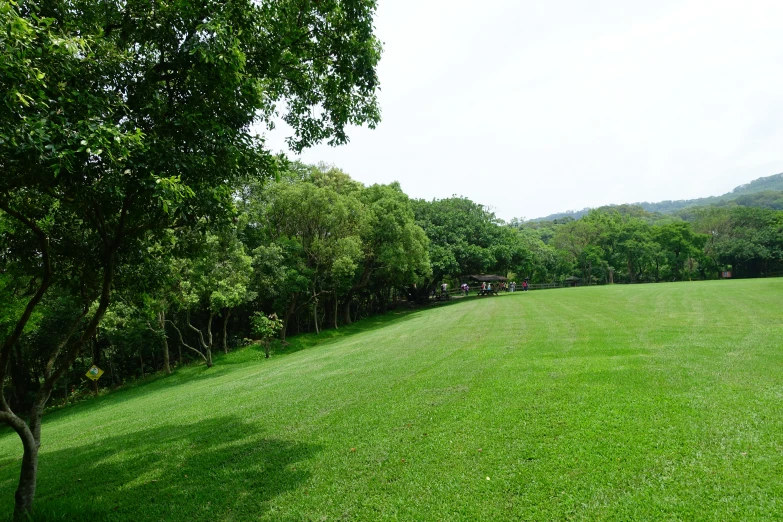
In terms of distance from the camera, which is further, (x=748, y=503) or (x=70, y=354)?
(x=70, y=354)

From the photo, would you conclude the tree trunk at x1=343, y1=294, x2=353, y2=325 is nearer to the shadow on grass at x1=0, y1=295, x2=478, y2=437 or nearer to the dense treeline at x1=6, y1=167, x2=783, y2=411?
the dense treeline at x1=6, y1=167, x2=783, y2=411

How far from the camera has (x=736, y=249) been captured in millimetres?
53344

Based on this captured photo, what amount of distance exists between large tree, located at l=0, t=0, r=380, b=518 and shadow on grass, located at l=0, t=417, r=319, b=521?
788 millimetres

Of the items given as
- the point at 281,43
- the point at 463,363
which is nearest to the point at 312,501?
the point at 281,43

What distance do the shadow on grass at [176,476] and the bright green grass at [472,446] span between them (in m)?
0.03

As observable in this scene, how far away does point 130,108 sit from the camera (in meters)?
4.34

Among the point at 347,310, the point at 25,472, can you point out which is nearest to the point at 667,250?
the point at 347,310

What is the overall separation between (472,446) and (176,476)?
3.61 meters

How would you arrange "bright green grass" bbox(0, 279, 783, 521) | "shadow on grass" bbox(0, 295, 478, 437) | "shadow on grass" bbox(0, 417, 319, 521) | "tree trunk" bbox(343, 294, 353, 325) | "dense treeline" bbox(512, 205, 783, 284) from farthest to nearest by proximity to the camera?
"dense treeline" bbox(512, 205, 783, 284) → "tree trunk" bbox(343, 294, 353, 325) → "shadow on grass" bbox(0, 295, 478, 437) → "shadow on grass" bbox(0, 417, 319, 521) → "bright green grass" bbox(0, 279, 783, 521)

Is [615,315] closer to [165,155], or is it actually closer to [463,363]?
[463,363]

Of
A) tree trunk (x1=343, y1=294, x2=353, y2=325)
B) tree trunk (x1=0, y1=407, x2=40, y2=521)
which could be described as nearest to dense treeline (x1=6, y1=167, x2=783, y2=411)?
tree trunk (x1=343, y1=294, x2=353, y2=325)

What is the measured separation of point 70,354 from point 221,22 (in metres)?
3.89

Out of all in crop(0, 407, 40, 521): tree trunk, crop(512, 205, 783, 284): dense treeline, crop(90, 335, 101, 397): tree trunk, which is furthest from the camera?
crop(512, 205, 783, 284): dense treeline

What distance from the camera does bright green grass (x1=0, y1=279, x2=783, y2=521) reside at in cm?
369
